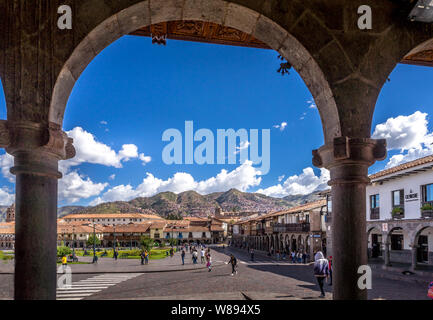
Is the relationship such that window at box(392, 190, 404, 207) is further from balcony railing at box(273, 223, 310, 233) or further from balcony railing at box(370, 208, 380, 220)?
balcony railing at box(273, 223, 310, 233)

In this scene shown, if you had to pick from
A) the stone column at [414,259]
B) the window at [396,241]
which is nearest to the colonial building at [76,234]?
the window at [396,241]

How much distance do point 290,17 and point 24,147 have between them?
2.72m

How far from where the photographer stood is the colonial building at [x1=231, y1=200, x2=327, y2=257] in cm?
3319

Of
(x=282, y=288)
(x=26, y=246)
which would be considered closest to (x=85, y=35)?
(x=26, y=246)

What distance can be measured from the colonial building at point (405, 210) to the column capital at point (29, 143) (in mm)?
18573

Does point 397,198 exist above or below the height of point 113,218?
above

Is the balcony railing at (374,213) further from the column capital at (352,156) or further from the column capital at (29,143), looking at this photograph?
the column capital at (29,143)

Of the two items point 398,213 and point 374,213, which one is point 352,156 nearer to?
point 398,213

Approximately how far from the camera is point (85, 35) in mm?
3213

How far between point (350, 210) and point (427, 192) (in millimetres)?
17887

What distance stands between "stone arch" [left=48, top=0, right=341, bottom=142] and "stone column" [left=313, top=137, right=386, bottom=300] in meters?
0.25

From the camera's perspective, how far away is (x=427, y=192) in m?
18.6

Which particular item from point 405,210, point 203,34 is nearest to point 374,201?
point 405,210
